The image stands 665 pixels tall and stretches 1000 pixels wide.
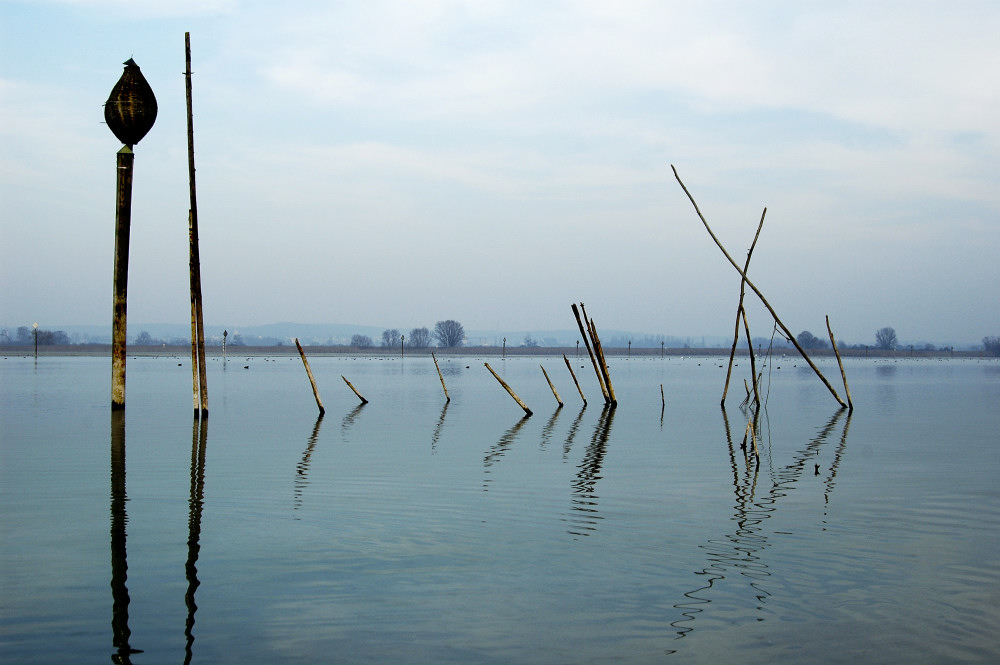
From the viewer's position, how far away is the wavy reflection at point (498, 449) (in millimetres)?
16828

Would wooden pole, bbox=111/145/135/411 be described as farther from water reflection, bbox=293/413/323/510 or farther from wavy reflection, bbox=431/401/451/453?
wavy reflection, bbox=431/401/451/453

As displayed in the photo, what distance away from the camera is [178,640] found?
7.05m

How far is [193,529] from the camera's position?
11.1 m

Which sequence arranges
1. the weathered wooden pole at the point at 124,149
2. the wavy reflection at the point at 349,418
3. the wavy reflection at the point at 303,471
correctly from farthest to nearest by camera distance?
the wavy reflection at the point at 349,418, the weathered wooden pole at the point at 124,149, the wavy reflection at the point at 303,471

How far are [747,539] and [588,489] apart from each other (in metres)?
4.31

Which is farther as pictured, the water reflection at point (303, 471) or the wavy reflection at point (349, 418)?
the wavy reflection at point (349, 418)

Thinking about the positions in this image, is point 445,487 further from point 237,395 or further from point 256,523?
point 237,395

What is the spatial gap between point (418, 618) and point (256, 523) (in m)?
4.62

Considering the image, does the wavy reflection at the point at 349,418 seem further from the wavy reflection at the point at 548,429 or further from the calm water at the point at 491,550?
the wavy reflection at the point at 548,429

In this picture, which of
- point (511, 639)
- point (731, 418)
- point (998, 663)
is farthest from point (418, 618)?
point (731, 418)

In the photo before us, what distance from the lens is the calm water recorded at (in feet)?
23.5

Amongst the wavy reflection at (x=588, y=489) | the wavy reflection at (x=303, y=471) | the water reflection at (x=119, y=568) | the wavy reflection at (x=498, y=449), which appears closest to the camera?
the water reflection at (x=119, y=568)

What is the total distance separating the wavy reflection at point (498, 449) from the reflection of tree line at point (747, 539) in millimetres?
4197

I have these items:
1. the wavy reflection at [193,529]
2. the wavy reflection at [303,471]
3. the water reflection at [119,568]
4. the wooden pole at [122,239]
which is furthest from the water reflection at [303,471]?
the wooden pole at [122,239]
